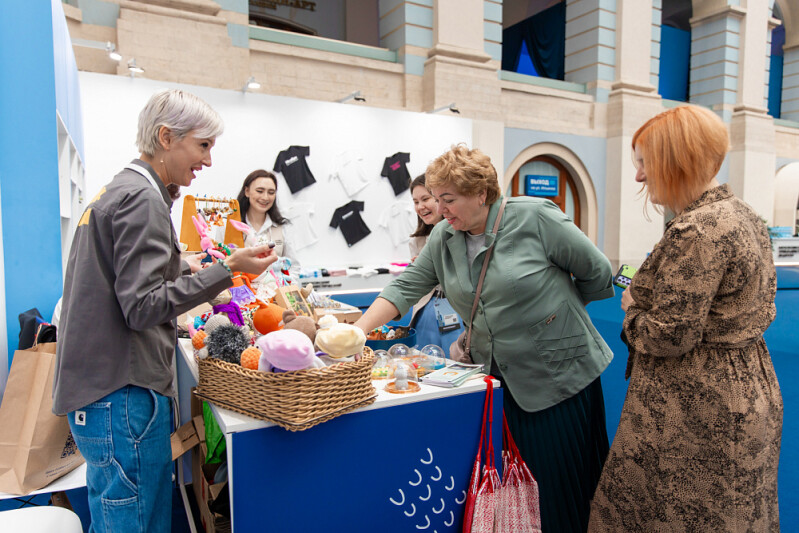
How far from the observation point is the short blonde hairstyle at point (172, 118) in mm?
1371

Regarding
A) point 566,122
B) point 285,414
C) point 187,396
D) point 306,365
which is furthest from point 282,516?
point 566,122

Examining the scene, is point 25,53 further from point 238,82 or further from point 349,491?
point 238,82

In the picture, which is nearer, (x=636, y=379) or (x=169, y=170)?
(x=169, y=170)

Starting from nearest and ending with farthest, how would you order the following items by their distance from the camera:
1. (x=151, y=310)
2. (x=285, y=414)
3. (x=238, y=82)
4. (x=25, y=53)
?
(x=151, y=310) → (x=285, y=414) → (x=25, y=53) → (x=238, y=82)

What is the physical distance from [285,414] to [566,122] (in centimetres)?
1071

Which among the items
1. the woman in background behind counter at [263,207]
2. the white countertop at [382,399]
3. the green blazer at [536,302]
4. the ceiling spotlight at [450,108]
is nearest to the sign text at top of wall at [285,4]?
the ceiling spotlight at [450,108]

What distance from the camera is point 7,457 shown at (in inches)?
69.0

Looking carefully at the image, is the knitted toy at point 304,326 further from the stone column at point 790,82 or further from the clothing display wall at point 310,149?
the stone column at point 790,82

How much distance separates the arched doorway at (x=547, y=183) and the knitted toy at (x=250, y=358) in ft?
31.9

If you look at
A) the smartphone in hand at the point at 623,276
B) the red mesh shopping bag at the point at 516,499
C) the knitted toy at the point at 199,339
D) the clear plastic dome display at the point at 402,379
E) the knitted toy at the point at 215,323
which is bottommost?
the red mesh shopping bag at the point at 516,499

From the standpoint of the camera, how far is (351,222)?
7531mm

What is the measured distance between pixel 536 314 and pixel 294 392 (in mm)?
919

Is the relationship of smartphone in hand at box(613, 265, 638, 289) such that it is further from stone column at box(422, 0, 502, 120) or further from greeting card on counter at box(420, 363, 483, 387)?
stone column at box(422, 0, 502, 120)

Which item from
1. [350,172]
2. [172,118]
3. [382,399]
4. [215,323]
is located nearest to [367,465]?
[382,399]
